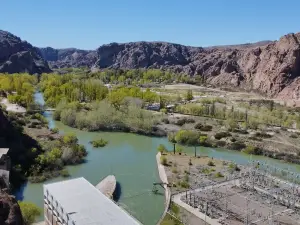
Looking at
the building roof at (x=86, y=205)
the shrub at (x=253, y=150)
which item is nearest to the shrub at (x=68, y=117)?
the shrub at (x=253, y=150)

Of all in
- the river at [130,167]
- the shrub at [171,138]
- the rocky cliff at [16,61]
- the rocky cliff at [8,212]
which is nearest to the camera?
the rocky cliff at [8,212]

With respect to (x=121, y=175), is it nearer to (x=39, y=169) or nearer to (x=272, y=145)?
(x=39, y=169)

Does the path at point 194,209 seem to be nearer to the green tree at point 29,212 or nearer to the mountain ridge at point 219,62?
the green tree at point 29,212

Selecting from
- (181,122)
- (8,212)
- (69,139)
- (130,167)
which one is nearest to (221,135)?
(181,122)

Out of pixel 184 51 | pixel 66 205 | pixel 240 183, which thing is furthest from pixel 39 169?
pixel 184 51

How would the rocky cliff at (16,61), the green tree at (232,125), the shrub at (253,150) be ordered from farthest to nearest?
the rocky cliff at (16,61)
the green tree at (232,125)
the shrub at (253,150)

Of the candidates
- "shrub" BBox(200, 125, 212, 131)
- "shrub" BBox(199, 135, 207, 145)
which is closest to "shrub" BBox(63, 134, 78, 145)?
"shrub" BBox(199, 135, 207, 145)

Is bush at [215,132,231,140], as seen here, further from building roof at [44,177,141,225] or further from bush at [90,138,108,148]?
building roof at [44,177,141,225]
